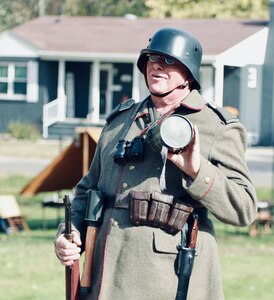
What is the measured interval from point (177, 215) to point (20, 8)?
39.5 m

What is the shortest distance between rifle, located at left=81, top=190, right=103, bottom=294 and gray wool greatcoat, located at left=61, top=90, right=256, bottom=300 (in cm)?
3

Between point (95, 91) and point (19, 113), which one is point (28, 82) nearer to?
point (95, 91)

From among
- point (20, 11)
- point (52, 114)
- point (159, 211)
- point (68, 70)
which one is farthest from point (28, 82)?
point (159, 211)

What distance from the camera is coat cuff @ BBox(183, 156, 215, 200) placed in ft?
15.5

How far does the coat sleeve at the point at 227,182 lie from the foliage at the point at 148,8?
36.6m

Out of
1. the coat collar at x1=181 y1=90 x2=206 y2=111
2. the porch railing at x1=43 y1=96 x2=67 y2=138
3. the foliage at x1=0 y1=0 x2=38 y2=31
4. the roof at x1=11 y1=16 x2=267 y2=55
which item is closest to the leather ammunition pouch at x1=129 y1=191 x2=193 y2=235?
the coat collar at x1=181 y1=90 x2=206 y2=111

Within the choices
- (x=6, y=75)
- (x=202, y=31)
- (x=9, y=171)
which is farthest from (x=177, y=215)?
(x=6, y=75)

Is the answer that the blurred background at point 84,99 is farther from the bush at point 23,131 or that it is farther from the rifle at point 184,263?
the rifle at point 184,263

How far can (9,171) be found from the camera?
23.9m

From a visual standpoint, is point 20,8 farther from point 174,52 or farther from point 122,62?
point 174,52

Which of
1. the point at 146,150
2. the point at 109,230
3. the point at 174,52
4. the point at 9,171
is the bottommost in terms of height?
the point at 9,171

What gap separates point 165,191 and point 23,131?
82.9 feet

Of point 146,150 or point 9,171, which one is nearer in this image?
point 146,150

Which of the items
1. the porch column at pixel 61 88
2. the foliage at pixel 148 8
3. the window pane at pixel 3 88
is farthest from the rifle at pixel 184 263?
the foliage at pixel 148 8
